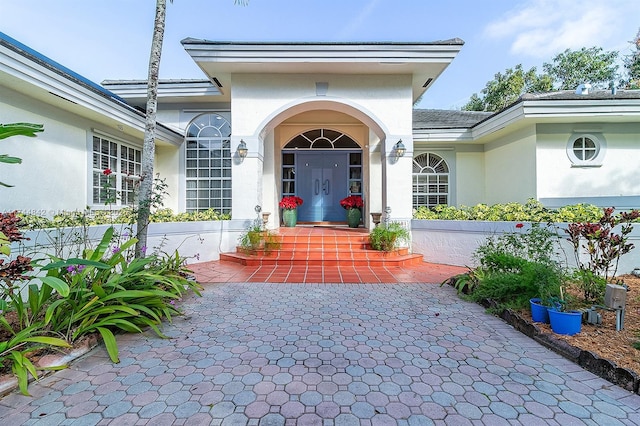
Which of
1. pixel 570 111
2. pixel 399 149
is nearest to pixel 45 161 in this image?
pixel 399 149

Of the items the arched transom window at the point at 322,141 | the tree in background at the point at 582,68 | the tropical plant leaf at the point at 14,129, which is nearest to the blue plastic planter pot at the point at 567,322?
the tropical plant leaf at the point at 14,129

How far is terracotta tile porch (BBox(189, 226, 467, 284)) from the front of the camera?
526 centimetres

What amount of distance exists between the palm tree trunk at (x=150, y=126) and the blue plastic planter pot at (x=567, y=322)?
5060 mm

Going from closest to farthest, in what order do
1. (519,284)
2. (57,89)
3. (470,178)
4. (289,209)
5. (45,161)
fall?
(519,284) → (57,89) → (45,161) → (289,209) → (470,178)

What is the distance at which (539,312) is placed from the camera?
3.09 m

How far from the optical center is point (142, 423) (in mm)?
1729

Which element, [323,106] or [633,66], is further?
[633,66]

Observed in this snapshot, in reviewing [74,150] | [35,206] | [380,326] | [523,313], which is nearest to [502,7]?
[523,313]

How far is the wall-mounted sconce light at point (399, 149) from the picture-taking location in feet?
22.4

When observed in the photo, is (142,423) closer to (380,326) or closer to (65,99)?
(380,326)

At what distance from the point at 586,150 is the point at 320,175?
7327 mm

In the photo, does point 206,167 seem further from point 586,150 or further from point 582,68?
point 582,68

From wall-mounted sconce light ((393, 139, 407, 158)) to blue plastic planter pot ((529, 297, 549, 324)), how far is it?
14.4 feet

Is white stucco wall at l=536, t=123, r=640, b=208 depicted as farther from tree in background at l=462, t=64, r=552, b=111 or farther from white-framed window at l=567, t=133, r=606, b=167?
tree in background at l=462, t=64, r=552, b=111
